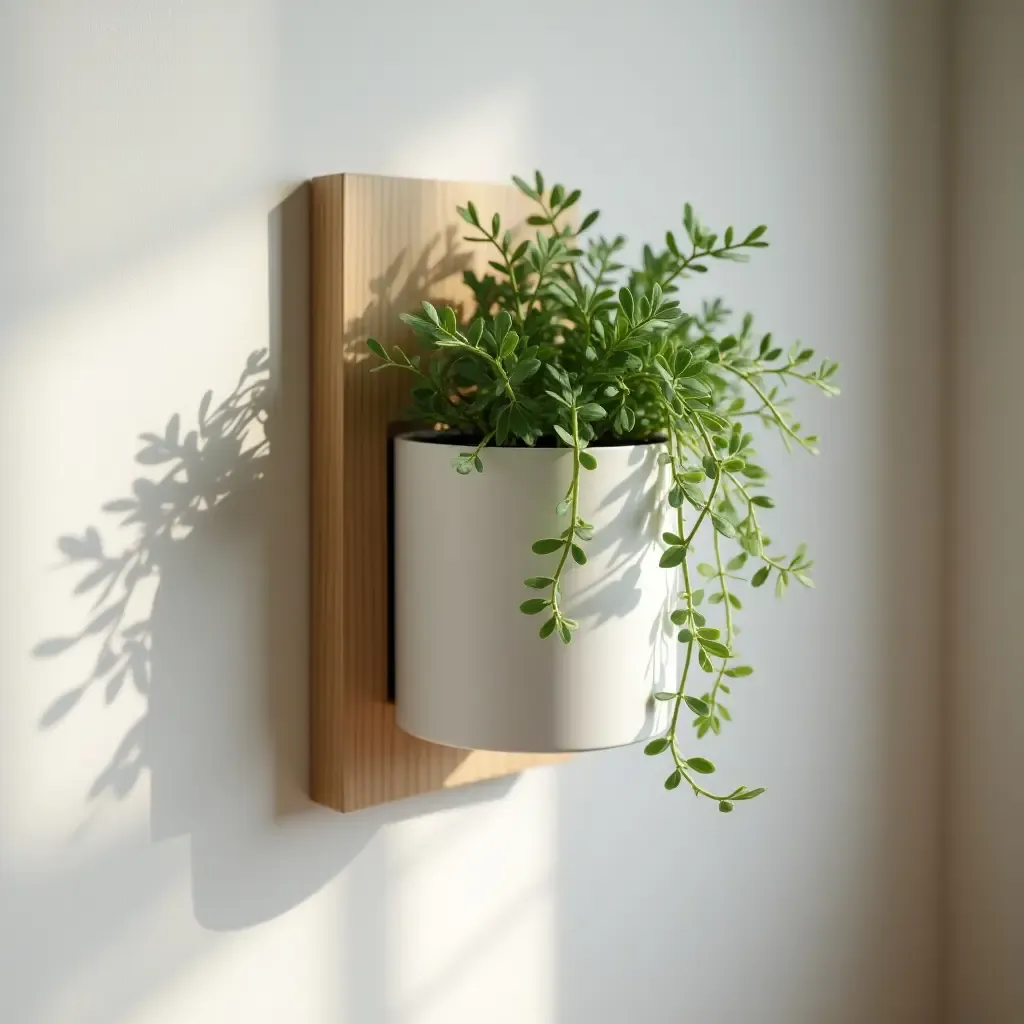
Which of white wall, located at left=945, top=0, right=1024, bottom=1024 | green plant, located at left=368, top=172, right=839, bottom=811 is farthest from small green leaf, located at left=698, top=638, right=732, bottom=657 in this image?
white wall, located at left=945, top=0, right=1024, bottom=1024

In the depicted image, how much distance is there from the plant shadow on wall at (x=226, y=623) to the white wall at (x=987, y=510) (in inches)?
27.0

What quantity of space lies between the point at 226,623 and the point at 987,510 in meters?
0.84

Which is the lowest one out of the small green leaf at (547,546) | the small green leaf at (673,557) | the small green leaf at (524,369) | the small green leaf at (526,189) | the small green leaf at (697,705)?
the small green leaf at (697,705)

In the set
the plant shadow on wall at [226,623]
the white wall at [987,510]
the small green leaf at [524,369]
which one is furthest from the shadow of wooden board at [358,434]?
the white wall at [987,510]

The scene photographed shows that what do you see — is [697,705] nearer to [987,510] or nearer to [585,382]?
[585,382]

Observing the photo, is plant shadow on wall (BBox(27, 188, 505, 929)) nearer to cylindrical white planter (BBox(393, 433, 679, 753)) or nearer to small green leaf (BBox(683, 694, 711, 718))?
cylindrical white planter (BBox(393, 433, 679, 753))

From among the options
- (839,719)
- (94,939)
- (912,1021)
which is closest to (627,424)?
(94,939)

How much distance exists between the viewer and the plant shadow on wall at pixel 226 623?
77 cm

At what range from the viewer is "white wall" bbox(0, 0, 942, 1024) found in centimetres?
74

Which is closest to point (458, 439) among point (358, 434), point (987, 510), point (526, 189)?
point (358, 434)

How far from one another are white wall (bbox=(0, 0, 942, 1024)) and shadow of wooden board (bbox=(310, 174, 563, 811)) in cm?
2

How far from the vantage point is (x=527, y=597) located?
77cm

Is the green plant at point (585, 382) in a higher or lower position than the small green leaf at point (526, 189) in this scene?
lower

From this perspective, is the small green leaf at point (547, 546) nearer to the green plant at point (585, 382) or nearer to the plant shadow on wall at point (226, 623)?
the green plant at point (585, 382)
